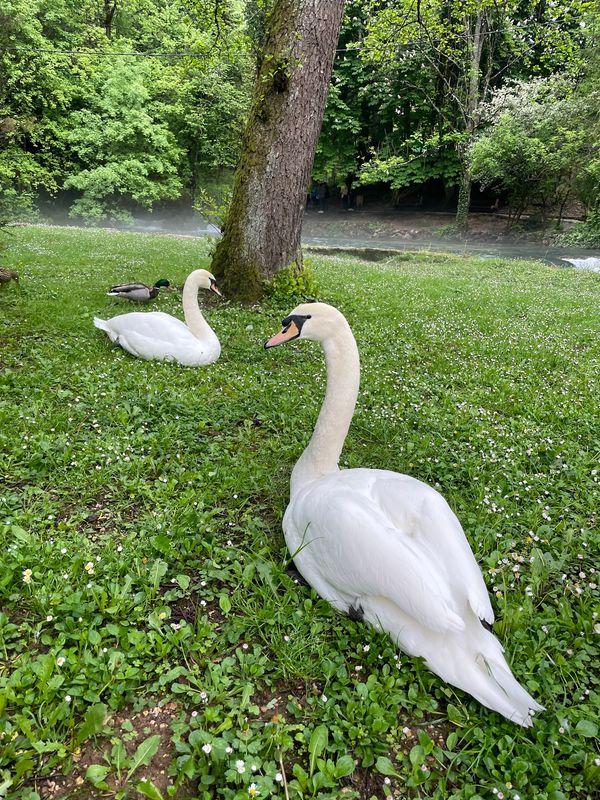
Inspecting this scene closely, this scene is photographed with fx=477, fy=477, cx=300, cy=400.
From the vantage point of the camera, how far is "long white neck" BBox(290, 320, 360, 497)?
2.61 m

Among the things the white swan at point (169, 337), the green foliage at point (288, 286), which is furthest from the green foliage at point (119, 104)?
the white swan at point (169, 337)

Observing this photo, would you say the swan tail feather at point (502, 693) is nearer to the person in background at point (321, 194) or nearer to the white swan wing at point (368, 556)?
the white swan wing at point (368, 556)

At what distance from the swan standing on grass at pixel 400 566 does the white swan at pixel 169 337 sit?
2562mm

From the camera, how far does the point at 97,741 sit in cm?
165

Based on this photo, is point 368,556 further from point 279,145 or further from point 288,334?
point 279,145

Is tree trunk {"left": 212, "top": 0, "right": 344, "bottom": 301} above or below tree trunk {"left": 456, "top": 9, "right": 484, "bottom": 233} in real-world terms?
below

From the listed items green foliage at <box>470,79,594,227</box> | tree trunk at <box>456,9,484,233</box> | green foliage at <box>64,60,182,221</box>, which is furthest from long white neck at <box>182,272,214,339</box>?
tree trunk at <box>456,9,484,233</box>

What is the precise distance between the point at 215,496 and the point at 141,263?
943 cm

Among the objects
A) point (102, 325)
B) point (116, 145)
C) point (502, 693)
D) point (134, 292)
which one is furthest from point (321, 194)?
point (502, 693)

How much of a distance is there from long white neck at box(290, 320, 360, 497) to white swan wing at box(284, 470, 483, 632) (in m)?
0.24

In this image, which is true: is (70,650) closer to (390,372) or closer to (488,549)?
(488,549)

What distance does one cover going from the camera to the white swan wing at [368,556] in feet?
6.16

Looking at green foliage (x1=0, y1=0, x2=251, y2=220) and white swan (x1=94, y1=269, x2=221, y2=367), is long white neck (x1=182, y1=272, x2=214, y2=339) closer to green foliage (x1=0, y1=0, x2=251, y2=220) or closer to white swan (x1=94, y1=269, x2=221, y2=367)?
white swan (x1=94, y1=269, x2=221, y2=367)

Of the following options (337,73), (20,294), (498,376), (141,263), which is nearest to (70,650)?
(498,376)
